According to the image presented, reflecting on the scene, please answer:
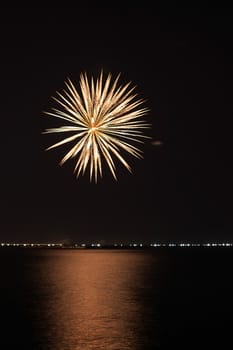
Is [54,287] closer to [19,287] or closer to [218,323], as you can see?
[19,287]

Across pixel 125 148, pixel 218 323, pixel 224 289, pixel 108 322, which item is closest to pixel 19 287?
pixel 224 289

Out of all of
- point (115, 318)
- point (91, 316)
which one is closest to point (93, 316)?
point (91, 316)

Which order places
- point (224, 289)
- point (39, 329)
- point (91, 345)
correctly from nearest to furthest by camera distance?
point (91, 345)
point (39, 329)
point (224, 289)

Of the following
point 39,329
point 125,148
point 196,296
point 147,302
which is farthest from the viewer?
point 196,296

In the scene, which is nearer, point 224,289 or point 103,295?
point 103,295

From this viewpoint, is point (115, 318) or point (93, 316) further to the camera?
point (93, 316)

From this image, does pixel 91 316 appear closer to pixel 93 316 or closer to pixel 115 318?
pixel 93 316

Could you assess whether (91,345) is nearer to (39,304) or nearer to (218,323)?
(218,323)

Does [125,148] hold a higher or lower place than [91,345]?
higher

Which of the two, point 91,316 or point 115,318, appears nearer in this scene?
point 115,318

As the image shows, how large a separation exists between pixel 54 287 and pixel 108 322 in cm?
3150

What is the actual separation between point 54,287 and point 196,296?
64.1 feet

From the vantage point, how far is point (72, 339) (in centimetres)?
3509

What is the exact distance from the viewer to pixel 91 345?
109 ft
